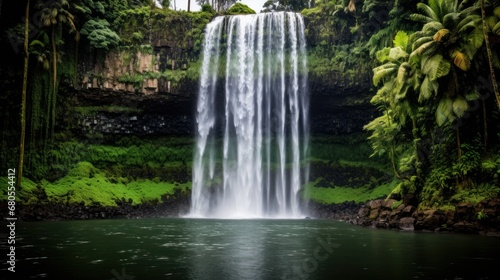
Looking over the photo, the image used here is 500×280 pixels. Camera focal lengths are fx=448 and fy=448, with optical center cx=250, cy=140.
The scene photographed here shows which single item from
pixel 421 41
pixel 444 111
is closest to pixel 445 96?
pixel 444 111

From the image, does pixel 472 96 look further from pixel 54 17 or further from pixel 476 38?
pixel 54 17

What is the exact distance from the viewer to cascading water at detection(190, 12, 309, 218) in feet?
126

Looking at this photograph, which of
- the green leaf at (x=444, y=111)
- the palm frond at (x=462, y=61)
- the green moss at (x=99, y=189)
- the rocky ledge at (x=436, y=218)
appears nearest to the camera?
the rocky ledge at (x=436, y=218)

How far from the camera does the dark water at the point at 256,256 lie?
10.1 meters

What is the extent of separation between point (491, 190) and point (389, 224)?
4.83 meters

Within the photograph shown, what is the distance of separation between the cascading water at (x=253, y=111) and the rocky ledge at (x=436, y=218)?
45.0 feet

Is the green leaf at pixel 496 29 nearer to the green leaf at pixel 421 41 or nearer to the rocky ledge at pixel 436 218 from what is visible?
the green leaf at pixel 421 41

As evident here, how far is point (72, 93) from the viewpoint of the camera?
127 feet

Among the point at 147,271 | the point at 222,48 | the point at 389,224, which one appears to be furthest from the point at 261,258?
the point at 222,48

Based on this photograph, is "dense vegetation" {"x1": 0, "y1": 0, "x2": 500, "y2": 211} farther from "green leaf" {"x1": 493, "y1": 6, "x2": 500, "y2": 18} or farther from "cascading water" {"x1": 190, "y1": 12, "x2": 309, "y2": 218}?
"cascading water" {"x1": 190, "y1": 12, "x2": 309, "y2": 218}

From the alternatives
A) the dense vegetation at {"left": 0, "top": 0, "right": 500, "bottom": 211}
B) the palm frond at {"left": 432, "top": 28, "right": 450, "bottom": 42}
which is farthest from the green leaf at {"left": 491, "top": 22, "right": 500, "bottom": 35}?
the palm frond at {"left": 432, "top": 28, "right": 450, "bottom": 42}

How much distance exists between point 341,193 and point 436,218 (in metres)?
18.8

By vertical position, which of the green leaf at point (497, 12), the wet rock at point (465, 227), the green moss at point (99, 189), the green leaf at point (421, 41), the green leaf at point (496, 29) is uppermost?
the green leaf at point (497, 12)

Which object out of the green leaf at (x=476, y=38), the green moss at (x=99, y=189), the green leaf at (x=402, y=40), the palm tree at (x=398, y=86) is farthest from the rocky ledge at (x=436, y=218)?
the green moss at (x=99, y=189)
